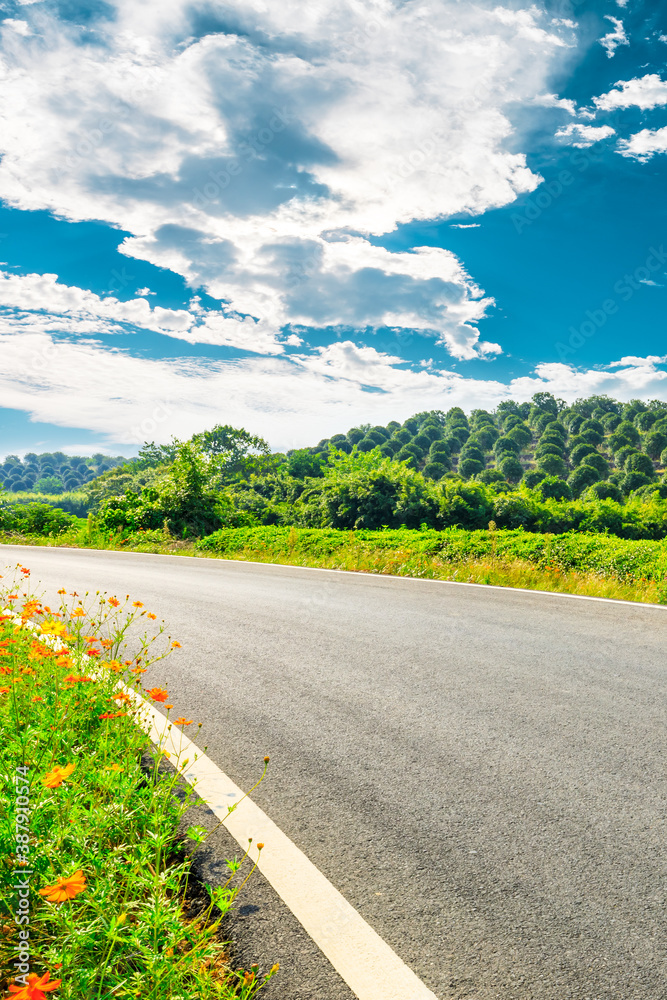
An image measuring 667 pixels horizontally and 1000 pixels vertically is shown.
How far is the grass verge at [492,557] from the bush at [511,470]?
3985 centimetres

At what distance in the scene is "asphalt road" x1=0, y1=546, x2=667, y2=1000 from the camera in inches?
77.6

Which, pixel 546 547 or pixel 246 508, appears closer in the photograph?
pixel 546 547

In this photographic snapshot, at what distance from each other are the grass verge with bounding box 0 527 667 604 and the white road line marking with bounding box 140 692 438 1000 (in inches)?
252

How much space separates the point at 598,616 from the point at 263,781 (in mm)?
4773

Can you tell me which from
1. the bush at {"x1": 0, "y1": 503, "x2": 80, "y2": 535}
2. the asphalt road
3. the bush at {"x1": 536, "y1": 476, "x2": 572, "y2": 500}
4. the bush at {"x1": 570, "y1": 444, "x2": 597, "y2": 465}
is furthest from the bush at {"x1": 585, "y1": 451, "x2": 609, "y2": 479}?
the asphalt road

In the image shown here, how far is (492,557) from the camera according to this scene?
10656 millimetres

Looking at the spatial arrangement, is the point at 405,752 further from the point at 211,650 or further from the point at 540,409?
the point at 540,409

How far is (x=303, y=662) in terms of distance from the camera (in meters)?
5.09

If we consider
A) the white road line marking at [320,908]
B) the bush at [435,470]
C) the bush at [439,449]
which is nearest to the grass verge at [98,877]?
the white road line marking at [320,908]

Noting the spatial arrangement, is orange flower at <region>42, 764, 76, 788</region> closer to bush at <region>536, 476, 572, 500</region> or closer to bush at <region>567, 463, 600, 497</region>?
bush at <region>536, 476, 572, 500</region>

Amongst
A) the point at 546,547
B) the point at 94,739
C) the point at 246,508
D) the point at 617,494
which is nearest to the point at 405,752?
the point at 94,739

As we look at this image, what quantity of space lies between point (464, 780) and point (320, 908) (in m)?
1.14

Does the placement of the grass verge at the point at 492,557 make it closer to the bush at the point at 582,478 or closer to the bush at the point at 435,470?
the bush at the point at 582,478

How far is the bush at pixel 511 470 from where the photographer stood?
51906 millimetres
